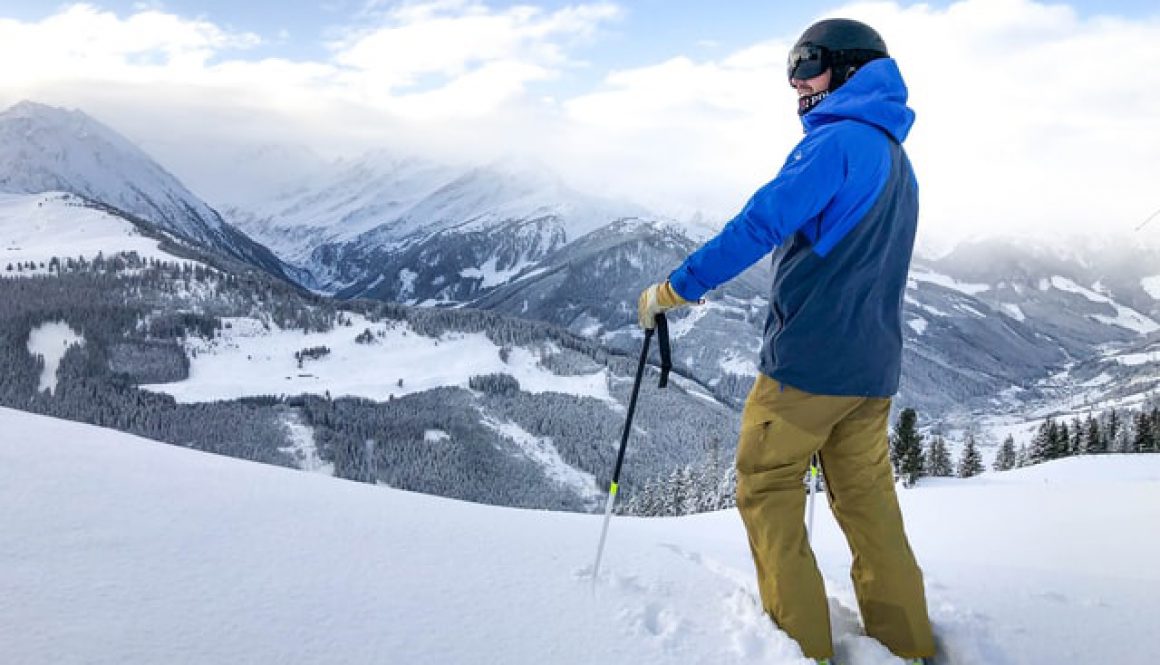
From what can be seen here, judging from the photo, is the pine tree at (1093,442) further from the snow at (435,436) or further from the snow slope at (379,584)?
the snow at (435,436)

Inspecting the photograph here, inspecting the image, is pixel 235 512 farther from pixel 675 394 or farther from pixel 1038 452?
pixel 675 394

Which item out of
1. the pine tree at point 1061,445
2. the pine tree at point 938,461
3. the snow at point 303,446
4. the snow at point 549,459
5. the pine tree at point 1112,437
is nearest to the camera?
the pine tree at point 1061,445

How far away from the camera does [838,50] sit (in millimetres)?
3328

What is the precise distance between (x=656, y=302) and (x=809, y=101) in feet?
4.29

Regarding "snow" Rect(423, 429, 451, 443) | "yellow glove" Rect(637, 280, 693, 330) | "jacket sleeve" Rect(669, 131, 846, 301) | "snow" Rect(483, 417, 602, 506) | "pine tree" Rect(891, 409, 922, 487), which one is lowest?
"snow" Rect(483, 417, 602, 506)

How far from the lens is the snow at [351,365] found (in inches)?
5684

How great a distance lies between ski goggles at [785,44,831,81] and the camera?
132 inches

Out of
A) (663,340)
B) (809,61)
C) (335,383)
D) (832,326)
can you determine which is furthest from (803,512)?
(335,383)

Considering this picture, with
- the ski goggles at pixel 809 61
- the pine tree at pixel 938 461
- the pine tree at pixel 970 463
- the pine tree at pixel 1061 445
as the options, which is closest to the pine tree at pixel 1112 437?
the pine tree at pixel 1061 445

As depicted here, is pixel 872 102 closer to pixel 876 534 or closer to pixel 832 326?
pixel 832 326

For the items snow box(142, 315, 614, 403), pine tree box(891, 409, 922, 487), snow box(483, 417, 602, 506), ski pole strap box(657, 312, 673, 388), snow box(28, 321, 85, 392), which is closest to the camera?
ski pole strap box(657, 312, 673, 388)

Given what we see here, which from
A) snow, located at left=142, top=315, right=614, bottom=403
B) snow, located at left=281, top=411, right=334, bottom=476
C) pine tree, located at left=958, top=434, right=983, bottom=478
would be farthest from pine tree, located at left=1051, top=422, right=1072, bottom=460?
snow, located at left=142, top=315, right=614, bottom=403

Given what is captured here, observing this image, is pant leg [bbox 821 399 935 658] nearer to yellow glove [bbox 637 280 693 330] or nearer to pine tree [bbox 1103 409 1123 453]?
yellow glove [bbox 637 280 693 330]

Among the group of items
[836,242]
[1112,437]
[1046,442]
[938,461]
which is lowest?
[938,461]
